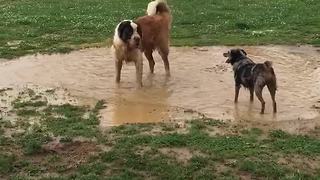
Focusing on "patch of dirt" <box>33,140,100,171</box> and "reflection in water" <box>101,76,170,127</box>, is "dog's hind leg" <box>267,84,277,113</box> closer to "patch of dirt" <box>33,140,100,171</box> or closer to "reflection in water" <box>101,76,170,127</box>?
"reflection in water" <box>101,76,170,127</box>

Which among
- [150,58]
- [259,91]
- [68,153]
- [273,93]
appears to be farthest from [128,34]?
[68,153]

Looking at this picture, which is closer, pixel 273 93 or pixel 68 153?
pixel 68 153

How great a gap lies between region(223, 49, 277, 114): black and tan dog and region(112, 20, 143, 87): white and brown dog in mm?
1913

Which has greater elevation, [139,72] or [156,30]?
[156,30]

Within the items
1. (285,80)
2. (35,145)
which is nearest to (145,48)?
(285,80)

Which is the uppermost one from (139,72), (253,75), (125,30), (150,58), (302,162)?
(125,30)

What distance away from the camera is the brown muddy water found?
10.3 metres

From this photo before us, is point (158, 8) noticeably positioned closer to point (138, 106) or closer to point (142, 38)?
point (142, 38)

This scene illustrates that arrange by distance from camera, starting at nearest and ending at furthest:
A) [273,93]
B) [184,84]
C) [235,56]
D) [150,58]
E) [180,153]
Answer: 1. [180,153]
2. [273,93]
3. [235,56]
4. [184,84]
5. [150,58]

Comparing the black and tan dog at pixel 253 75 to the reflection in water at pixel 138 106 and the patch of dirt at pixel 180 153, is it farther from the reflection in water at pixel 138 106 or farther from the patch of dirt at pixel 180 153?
the patch of dirt at pixel 180 153

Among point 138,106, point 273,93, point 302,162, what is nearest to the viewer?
point 302,162

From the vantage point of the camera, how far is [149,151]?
8.38 metres

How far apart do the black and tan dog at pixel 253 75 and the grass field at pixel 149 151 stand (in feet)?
3.65

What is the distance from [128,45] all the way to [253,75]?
9.25 ft
